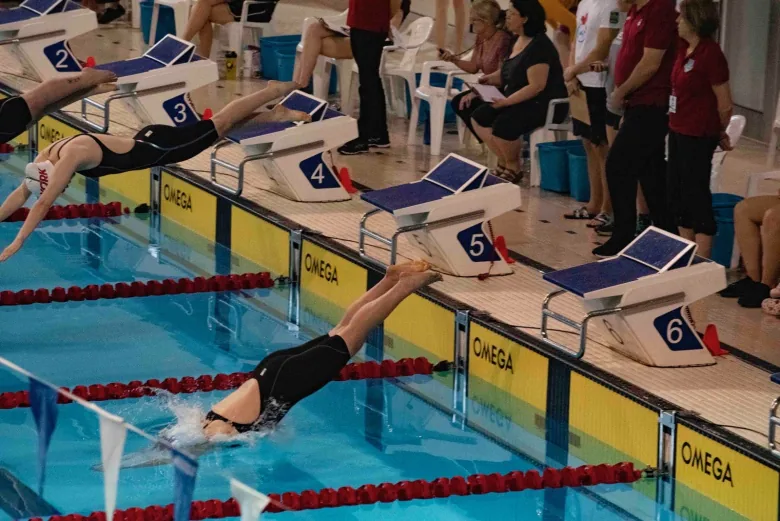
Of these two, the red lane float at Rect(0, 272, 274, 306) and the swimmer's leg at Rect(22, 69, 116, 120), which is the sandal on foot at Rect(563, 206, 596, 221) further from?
the swimmer's leg at Rect(22, 69, 116, 120)

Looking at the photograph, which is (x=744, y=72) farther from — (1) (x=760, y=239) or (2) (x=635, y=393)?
(2) (x=635, y=393)

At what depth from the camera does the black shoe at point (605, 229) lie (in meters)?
6.94

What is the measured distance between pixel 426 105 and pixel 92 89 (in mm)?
2939

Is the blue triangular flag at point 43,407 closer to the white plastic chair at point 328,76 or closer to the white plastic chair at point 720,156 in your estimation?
the white plastic chair at point 720,156

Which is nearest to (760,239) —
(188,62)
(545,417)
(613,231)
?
(613,231)

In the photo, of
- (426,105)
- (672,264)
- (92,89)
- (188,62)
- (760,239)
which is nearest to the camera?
(672,264)

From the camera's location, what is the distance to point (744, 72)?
903 centimetres

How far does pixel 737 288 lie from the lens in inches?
240

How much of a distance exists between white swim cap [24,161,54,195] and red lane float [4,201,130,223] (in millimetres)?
2077

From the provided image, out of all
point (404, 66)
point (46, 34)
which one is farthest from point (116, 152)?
point (46, 34)

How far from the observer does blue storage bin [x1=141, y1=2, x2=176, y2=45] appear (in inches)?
448

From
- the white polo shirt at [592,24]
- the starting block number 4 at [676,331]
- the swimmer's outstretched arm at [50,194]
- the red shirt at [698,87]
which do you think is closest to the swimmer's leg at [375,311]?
the starting block number 4 at [676,331]

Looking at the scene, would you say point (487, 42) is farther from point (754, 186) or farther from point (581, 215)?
point (754, 186)

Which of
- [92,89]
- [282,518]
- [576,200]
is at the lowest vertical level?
[282,518]
